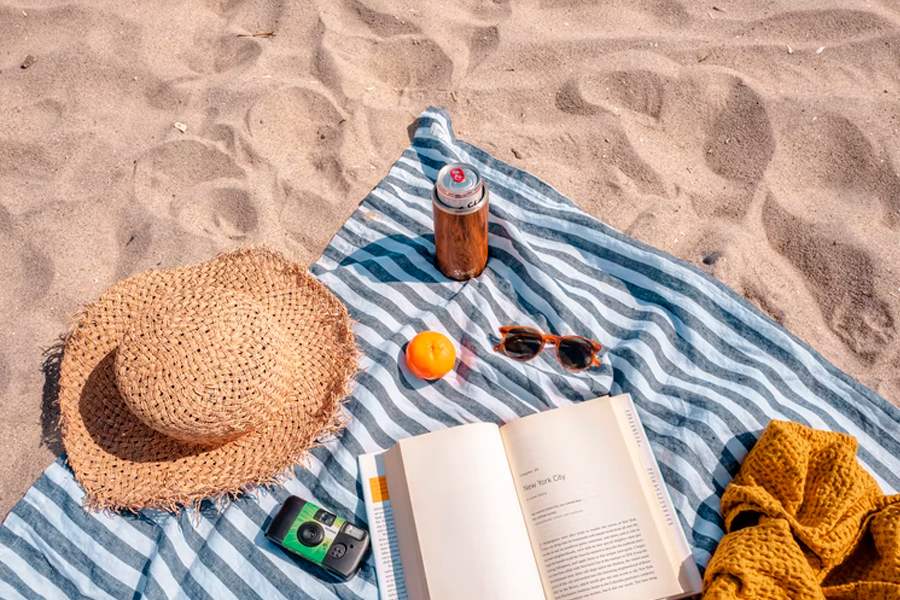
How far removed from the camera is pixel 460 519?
1449 mm

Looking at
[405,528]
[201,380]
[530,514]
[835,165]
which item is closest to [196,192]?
[201,380]

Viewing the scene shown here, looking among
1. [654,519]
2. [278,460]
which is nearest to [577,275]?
[654,519]

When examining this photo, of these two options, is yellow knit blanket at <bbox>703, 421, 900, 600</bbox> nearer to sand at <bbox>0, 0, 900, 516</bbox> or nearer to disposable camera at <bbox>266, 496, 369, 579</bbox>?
sand at <bbox>0, 0, 900, 516</bbox>

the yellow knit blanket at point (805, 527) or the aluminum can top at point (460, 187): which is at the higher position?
the aluminum can top at point (460, 187)

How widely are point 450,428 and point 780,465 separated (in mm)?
780

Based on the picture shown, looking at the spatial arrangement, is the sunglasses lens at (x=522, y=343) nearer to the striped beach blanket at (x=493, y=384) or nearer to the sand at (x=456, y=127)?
the striped beach blanket at (x=493, y=384)

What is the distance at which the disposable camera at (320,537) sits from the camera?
1474 millimetres

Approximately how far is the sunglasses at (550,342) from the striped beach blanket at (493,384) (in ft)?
0.11

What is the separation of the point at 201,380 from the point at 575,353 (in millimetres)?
967

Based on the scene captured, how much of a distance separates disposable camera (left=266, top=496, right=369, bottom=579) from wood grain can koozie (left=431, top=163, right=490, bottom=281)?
2.46 ft

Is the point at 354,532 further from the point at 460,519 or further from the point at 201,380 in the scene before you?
the point at 201,380

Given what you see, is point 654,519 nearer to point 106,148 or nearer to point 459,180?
point 459,180

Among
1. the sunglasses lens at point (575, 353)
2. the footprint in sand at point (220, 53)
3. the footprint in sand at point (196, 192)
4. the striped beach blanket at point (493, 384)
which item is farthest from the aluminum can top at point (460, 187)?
the footprint in sand at point (220, 53)

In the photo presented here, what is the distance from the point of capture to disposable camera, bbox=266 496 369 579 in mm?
1474
